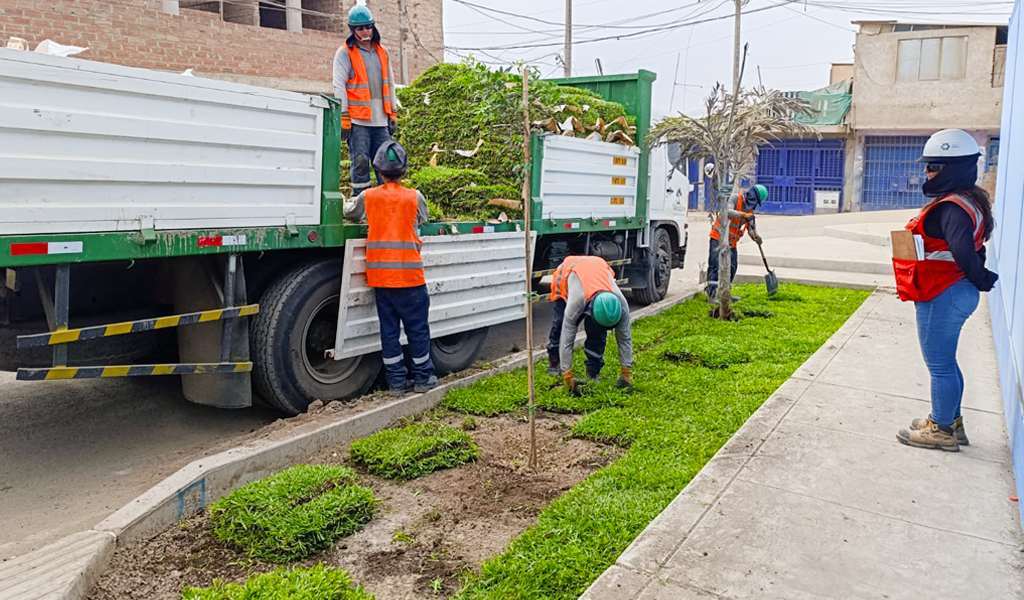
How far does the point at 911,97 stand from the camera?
2869cm

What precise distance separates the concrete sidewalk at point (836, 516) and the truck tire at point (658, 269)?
4828 millimetres

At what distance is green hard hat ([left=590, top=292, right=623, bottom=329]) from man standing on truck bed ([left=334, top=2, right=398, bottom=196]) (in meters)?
1.95

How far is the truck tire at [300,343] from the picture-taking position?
5.35 metres

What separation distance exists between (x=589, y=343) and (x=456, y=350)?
4.27ft

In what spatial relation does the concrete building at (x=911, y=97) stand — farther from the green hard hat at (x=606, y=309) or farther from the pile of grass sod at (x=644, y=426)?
the green hard hat at (x=606, y=309)

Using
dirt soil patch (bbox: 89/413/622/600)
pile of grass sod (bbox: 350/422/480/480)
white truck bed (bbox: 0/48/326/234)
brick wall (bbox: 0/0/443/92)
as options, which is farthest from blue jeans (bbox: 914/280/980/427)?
brick wall (bbox: 0/0/443/92)

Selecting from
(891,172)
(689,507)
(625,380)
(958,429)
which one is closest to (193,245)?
(689,507)

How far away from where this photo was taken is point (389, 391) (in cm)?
588

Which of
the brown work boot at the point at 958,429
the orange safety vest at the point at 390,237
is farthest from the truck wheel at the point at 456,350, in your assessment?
the brown work boot at the point at 958,429

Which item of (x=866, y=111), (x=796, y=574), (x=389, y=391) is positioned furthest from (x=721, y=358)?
(x=866, y=111)

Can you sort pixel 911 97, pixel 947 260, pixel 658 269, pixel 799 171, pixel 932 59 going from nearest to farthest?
1. pixel 947 260
2. pixel 658 269
3. pixel 932 59
4. pixel 911 97
5. pixel 799 171

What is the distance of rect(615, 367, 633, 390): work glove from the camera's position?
6125 mm

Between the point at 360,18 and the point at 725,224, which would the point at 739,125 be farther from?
the point at 360,18

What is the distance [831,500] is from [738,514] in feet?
1.74
